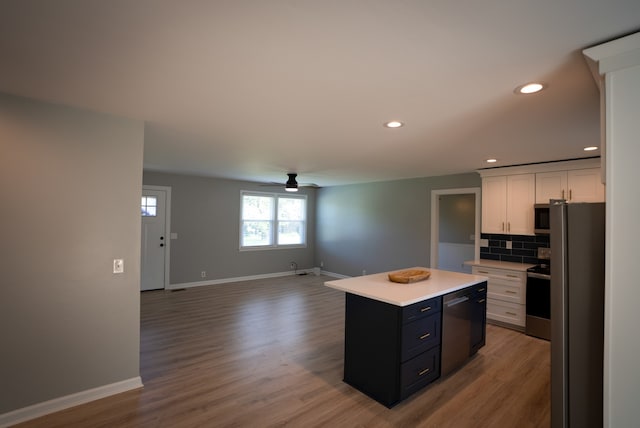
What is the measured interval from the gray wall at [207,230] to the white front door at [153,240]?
0.17 meters

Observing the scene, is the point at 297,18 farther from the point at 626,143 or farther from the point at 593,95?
the point at 593,95

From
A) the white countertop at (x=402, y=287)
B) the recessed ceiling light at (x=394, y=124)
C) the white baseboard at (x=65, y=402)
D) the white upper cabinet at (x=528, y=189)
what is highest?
the recessed ceiling light at (x=394, y=124)

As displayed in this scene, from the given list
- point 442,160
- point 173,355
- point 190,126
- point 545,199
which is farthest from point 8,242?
point 545,199

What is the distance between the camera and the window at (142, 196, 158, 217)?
20.1 feet

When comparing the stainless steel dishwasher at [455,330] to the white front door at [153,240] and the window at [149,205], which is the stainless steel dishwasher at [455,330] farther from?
the window at [149,205]

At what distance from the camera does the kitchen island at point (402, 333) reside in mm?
2494

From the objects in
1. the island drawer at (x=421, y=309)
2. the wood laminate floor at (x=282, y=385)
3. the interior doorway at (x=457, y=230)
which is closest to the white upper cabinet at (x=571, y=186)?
the wood laminate floor at (x=282, y=385)

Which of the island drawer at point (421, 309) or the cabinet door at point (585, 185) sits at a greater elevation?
the cabinet door at point (585, 185)

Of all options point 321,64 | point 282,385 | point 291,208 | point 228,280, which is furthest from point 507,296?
point 228,280

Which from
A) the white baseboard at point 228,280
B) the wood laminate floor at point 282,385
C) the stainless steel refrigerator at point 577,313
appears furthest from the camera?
the white baseboard at point 228,280

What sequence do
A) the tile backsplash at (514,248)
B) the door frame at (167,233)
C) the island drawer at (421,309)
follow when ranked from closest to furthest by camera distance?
1. the island drawer at (421,309)
2. the tile backsplash at (514,248)
3. the door frame at (167,233)

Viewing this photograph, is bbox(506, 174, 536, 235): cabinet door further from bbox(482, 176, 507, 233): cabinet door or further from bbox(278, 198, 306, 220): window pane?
bbox(278, 198, 306, 220): window pane

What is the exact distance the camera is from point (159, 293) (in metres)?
6.05

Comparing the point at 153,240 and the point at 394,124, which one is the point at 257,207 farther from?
the point at 394,124
